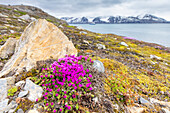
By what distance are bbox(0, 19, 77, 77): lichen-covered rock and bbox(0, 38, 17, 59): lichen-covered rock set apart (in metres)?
1.40

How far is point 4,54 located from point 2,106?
6481mm

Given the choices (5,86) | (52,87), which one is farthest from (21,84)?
(52,87)

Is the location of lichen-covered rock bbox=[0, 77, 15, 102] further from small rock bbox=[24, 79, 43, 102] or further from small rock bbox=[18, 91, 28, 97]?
small rock bbox=[24, 79, 43, 102]

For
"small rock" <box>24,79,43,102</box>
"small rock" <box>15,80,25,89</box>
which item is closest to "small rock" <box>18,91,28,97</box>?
"small rock" <box>24,79,43,102</box>

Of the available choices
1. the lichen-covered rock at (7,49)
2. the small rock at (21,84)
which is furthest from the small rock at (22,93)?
the lichen-covered rock at (7,49)

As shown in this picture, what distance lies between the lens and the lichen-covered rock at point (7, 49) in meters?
8.39

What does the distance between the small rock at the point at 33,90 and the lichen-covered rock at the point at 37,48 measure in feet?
5.16

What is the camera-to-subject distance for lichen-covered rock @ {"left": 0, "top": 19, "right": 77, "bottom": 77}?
6.51 metres

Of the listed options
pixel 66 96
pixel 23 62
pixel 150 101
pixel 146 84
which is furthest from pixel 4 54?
pixel 146 84

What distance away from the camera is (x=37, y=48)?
7234 mm

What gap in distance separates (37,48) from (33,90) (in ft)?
12.1

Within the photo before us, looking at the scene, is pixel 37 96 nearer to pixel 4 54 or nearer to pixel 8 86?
pixel 8 86

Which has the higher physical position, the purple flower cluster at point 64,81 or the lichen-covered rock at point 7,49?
the lichen-covered rock at point 7,49

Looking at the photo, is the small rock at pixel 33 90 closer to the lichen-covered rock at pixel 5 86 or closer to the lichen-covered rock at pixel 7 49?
the lichen-covered rock at pixel 5 86
